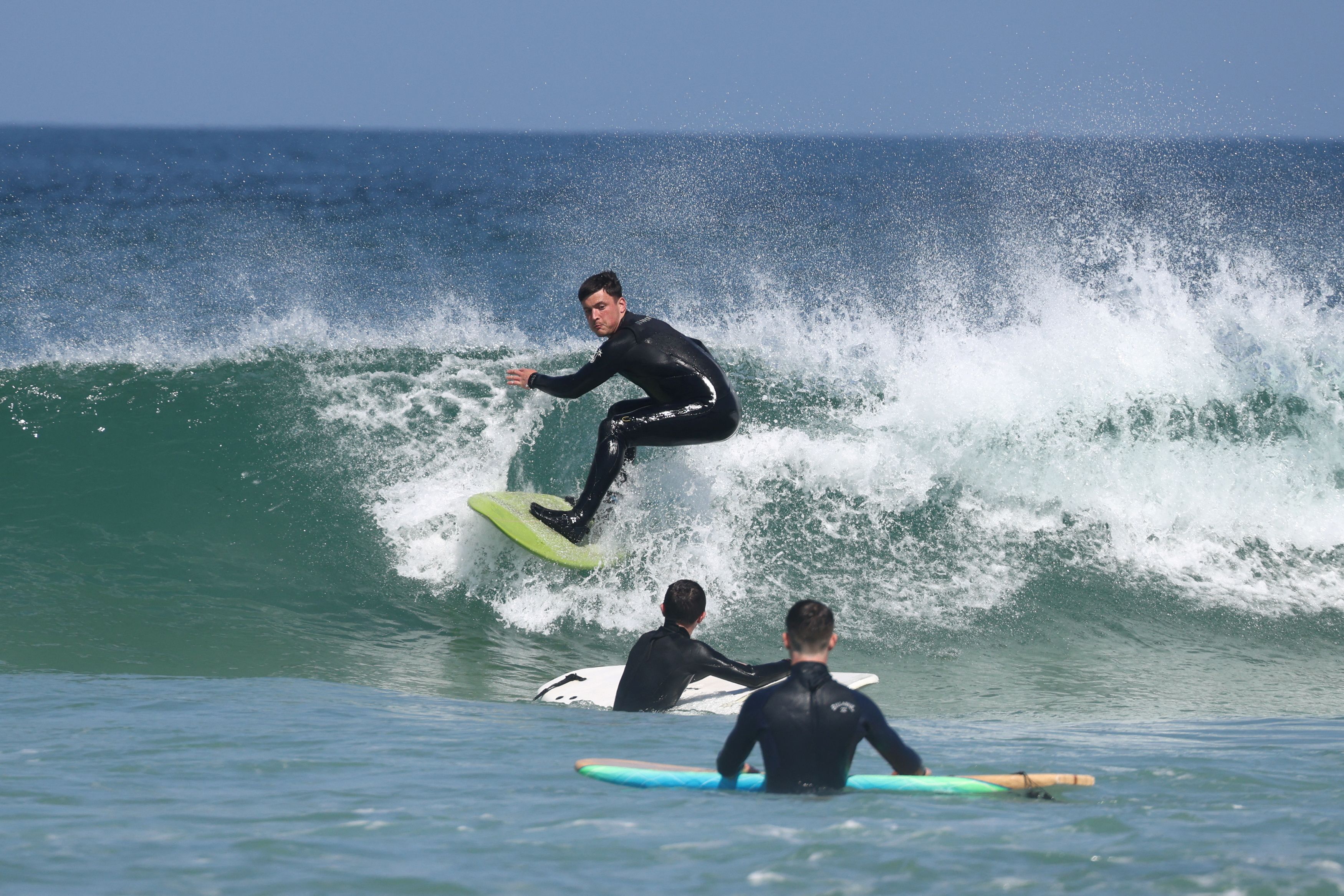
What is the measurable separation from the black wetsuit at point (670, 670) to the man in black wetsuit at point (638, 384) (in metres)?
1.88

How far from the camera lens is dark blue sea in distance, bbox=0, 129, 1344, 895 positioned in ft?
11.6

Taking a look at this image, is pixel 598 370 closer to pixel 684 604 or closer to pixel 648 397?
pixel 648 397

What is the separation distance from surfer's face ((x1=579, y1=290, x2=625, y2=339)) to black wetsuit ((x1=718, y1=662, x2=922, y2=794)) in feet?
11.6

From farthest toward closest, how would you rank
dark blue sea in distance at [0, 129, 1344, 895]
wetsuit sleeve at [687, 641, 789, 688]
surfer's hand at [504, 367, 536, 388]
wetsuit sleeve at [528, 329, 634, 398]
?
surfer's hand at [504, 367, 536, 388]
wetsuit sleeve at [528, 329, 634, 398]
wetsuit sleeve at [687, 641, 789, 688]
dark blue sea in distance at [0, 129, 1344, 895]

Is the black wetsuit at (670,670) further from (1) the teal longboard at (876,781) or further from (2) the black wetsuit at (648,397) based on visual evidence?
(2) the black wetsuit at (648,397)

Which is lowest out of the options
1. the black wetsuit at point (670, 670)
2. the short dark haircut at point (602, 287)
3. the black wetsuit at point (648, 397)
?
the black wetsuit at point (670, 670)

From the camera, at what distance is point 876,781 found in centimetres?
410

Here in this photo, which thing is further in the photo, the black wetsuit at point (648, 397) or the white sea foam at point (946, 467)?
the white sea foam at point (946, 467)

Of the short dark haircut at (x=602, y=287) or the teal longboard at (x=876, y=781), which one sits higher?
the short dark haircut at (x=602, y=287)

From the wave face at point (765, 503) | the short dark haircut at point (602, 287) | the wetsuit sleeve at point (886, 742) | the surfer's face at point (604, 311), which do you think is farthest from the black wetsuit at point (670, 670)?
the short dark haircut at point (602, 287)

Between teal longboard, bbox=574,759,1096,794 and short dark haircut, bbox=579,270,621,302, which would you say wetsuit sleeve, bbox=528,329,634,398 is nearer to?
short dark haircut, bbox=579,270,621,302

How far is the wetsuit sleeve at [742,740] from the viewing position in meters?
4.02

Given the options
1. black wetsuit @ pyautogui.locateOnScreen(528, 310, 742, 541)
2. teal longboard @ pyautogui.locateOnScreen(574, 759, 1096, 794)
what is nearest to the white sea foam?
black wetsuit @ pyautogui.locateOnScreen(528, 310, 742, 541)

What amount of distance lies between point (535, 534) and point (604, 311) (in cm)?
150
